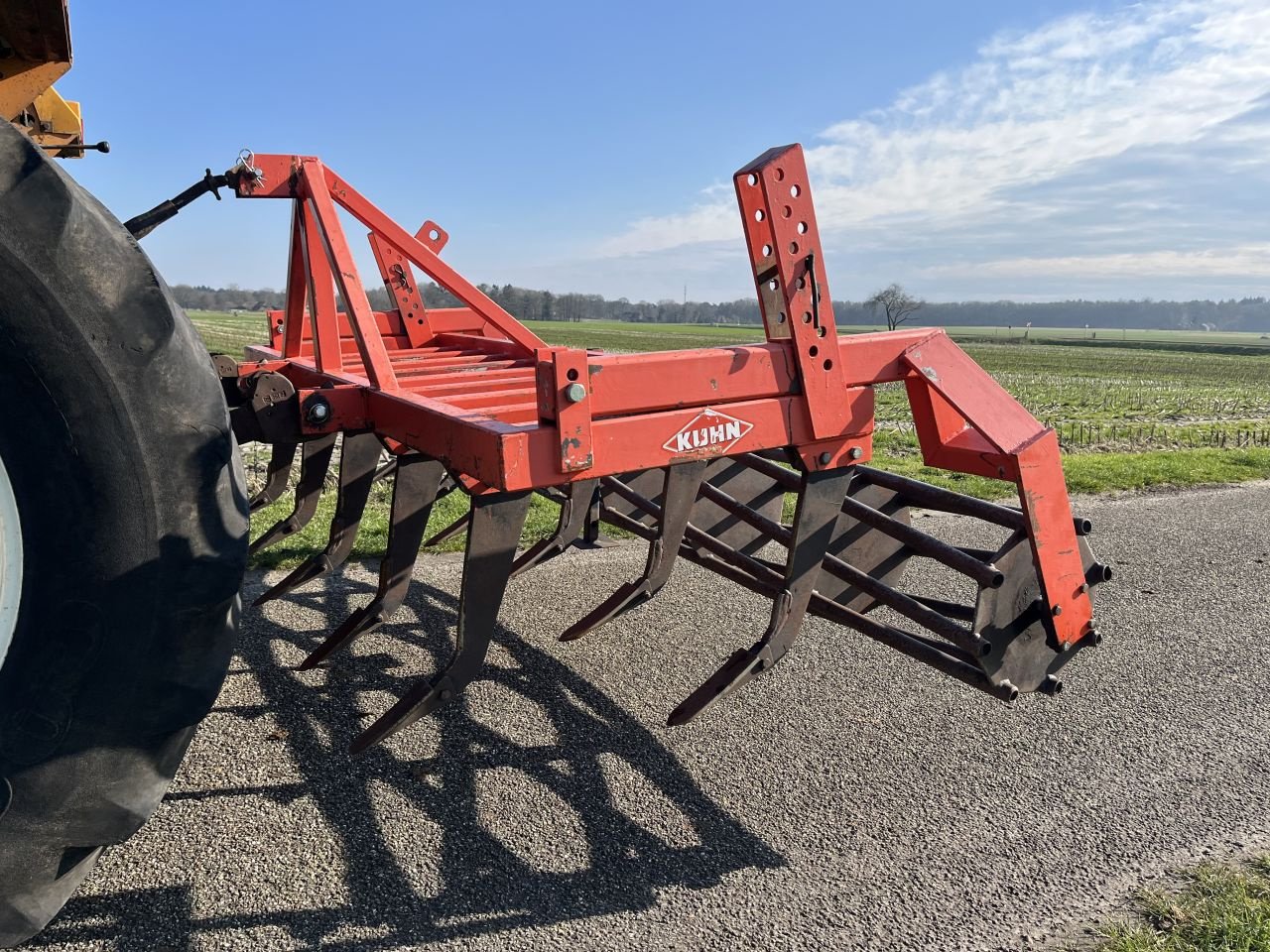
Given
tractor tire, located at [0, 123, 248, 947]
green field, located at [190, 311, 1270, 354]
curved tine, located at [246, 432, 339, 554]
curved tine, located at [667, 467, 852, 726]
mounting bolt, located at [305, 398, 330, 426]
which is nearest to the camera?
tractor tire, located at [0, 123, 248, 947]

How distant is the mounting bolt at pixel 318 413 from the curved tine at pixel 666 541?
1.01 meters

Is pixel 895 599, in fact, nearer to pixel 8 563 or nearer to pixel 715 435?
pixel 715 435

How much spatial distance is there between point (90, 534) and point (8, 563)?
0.13 m

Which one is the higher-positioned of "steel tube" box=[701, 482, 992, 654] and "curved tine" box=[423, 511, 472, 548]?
"curved tine" box=[423, 511, 472, 548]

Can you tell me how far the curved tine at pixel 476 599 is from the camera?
7.45 feet

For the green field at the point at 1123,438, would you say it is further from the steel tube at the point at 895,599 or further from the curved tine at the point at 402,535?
the steel tube at the point at 895,599

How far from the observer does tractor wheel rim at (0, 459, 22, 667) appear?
1492 mm

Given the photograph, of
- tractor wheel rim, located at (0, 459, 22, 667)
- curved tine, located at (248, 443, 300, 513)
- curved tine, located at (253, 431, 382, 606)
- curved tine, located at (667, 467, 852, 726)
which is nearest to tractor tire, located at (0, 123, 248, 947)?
tractor wheel rim, located at (0, 459, 22, 667)

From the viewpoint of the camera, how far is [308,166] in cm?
302

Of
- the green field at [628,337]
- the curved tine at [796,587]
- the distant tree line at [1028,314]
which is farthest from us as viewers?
the distant tree line at [1028,314]

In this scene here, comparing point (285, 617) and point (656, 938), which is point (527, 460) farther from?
point (285, 617)

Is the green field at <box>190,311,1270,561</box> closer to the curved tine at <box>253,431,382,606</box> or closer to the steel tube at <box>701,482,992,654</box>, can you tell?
the curved tine at <box>253,431,382,606</box>

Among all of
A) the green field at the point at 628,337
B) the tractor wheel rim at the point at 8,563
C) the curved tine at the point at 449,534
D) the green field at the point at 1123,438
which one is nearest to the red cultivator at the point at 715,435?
the tractor wheel rim at the point at 8,563

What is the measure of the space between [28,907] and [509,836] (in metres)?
1.11
